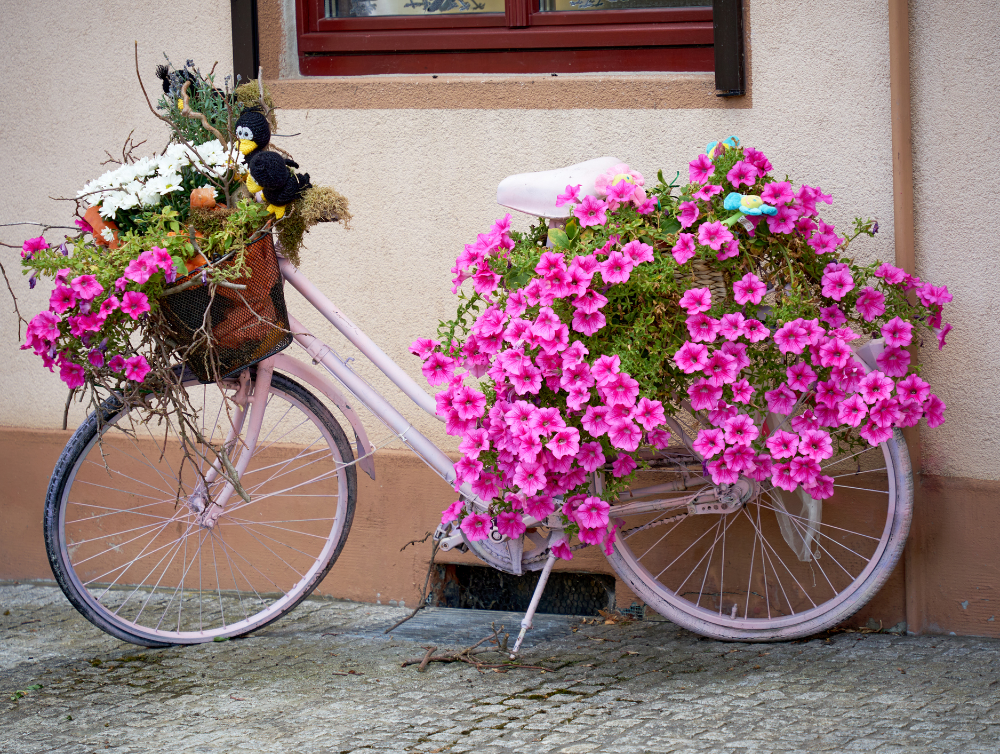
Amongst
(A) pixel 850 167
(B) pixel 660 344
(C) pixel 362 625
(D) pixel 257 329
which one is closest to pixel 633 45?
(A) pixel 850 167

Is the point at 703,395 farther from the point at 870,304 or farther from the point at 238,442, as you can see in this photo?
the point at 238,442

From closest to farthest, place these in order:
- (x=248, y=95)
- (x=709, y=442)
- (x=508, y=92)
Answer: (x=709, y=442) → (x=248, y=95) → (x=508, y=92)

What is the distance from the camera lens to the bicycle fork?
3053mm

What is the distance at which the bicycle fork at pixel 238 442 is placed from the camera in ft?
10.0

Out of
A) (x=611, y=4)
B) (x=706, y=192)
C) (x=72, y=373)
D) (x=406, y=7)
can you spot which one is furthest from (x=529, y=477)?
(x=406, y=7)

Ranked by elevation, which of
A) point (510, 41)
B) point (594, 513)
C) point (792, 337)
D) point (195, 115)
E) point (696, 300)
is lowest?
point (594, 513)

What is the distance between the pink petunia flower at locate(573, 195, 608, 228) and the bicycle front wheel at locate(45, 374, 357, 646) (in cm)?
128

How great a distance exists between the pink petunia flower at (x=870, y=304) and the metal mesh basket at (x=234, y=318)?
5.38ft

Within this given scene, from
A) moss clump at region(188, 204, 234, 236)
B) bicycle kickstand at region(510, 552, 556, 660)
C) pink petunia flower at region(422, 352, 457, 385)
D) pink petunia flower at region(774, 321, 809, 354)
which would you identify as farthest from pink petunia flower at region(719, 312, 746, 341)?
moss clump at region(188, 204, 234, 236)

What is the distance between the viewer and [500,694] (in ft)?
9.27

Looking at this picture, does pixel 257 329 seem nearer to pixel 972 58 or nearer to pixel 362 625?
pixel 362 625

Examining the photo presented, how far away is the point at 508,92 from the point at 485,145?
20 centimetres

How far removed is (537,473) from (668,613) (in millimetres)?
845

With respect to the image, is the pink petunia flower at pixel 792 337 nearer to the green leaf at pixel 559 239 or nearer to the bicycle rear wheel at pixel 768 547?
the bicycle rear wheel at pixel 768 547
